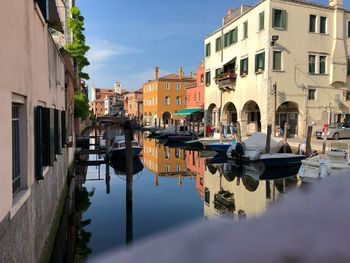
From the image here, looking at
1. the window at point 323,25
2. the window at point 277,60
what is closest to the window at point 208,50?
the window at point 277,60

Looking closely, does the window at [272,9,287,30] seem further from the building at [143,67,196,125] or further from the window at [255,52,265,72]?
the building at [143,67,196,125]

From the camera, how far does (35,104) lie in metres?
5.56

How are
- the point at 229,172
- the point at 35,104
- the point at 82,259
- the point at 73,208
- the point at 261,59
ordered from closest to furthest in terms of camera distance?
the point at 35,104 < the point at 82,259 < the point at 73,208 < the point at 229,172 < the point at 261,59

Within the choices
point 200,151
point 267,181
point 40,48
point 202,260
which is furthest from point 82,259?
point 200,151

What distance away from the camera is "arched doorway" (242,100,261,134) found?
26503 mm

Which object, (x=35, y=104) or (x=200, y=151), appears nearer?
(x=35, y=104)

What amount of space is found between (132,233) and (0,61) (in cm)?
625

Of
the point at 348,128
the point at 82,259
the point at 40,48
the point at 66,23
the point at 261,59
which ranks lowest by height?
the point at 82,259

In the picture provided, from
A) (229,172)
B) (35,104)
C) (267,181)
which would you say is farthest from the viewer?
(229,172)

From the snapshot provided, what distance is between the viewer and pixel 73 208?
Answer: 1071 cm

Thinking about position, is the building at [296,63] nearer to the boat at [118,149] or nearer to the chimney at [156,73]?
the boat at [118,149]

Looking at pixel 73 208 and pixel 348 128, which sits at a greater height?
pixel 348 128

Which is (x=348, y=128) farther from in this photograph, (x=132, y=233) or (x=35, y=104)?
(x=35, y=104)

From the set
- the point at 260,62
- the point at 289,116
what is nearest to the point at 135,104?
the point at 260,62
